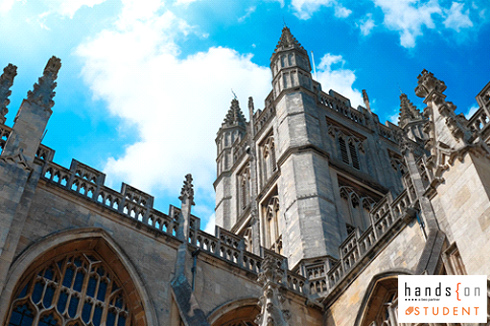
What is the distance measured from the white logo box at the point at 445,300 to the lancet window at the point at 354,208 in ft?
37.3

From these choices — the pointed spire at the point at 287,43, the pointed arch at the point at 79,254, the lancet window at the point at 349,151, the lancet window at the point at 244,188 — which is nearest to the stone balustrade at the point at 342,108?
the lancet window at the point at 349,151

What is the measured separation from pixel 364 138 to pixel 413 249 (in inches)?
543

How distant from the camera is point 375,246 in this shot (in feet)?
43.5

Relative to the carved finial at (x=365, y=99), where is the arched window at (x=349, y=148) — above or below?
below

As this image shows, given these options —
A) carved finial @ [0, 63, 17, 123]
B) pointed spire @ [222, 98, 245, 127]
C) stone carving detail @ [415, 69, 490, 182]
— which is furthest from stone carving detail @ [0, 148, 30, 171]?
pointed spire @ [222, 98, 245, 127]

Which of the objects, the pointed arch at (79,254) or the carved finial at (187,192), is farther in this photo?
the carved finial at (187,192)

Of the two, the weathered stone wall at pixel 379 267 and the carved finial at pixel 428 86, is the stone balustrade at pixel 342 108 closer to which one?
the weathered stone wall at pixel 379 267

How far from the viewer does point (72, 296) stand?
37.2 feet

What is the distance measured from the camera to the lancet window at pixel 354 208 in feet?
68.1

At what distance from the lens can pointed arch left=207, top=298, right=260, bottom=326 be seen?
41.8ft

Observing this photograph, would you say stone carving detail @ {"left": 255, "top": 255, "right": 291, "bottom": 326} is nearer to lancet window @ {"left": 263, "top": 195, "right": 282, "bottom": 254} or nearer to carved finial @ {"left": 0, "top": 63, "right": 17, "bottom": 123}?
carved finial @ {"left": 0, "top": 63, "right": 17, "bottom": 123}

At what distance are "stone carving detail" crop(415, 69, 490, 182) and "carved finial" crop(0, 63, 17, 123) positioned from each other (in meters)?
8.14

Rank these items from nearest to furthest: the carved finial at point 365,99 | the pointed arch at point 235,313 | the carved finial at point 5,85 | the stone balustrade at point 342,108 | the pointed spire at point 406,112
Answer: the pointed arch at point 235,313, the carved finial at point 5,85, the stone balustrade at point 342,108, the carved finial at point 365,99, the pointed spire at point 406,112

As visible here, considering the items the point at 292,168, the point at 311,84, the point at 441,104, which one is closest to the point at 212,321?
the point at 441,104
